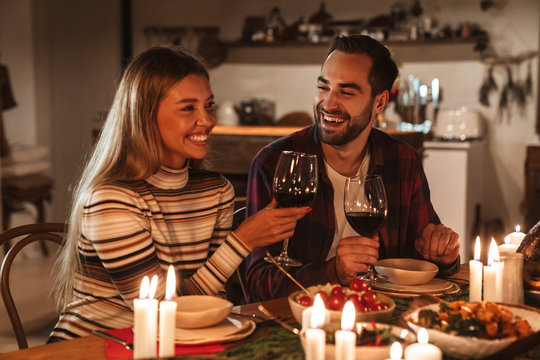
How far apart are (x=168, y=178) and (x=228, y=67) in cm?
553

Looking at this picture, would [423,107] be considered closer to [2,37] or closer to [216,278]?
[2,37]

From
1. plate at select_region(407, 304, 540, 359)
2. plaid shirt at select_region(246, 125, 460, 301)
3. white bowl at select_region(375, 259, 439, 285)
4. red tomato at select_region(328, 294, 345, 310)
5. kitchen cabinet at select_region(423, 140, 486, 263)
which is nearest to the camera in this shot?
plate at select_region(407, 304, 540, 359)

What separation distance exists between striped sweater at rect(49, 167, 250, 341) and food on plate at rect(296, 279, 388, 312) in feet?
1.12

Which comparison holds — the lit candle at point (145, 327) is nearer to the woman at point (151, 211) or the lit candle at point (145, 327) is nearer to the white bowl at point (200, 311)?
the white bowl at point (200, 311)

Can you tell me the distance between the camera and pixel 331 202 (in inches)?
86.7

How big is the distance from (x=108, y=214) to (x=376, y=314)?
2.17 ft

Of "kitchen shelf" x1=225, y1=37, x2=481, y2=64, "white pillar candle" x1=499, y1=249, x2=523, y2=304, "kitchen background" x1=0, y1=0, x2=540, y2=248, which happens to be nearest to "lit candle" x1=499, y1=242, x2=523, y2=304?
"white pillar candle" x1=499, y1=249, x2=523, y2=304

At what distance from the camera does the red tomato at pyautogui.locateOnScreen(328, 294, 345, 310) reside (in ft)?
4.20

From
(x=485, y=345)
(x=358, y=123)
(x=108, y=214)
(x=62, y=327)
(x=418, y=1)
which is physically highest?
(x=418, y=1)

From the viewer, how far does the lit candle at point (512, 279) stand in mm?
1545

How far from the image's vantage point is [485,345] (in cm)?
117

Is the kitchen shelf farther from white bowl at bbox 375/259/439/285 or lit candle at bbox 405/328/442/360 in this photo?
lit candle at bbox 405/328/442/360

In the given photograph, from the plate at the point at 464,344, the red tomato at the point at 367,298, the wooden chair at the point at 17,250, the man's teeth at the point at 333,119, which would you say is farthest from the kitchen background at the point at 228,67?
the plate at the point at 464,344

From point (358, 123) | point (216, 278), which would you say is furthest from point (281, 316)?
point (358, 123)
